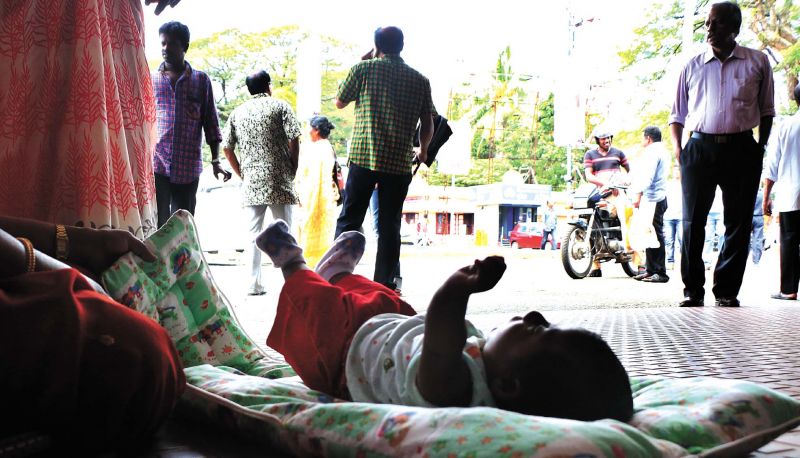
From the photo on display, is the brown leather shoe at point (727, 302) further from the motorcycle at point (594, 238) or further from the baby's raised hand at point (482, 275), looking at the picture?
the baby's raised hand at point (482, 275)

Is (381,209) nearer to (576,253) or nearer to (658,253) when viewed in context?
(576,253)

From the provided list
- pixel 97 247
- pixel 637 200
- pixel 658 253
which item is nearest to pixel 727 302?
pixel 637 200

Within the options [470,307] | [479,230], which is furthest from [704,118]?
[479,230]

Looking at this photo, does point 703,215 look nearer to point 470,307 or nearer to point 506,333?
point 470,307

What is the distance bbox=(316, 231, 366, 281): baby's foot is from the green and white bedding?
0.51 metres

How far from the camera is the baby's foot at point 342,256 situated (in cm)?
282

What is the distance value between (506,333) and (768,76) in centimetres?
486

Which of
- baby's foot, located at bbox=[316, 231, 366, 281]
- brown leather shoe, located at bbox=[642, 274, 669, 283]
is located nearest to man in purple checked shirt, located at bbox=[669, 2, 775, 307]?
brown leather shoe, located at bbox=[642, 274, 669, 283]

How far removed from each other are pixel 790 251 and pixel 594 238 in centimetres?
327

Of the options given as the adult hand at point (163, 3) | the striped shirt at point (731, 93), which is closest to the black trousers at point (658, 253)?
the striped shirt at point (731, 93)

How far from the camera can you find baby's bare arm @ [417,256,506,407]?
59.2 inches

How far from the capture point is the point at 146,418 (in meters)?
1.48

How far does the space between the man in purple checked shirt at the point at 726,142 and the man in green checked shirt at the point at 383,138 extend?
7.23 feet

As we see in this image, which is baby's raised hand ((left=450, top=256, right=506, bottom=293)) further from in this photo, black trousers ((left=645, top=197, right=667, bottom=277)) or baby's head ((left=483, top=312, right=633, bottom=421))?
black trousers ((left=645, top=197, right=667, bottom=277))
